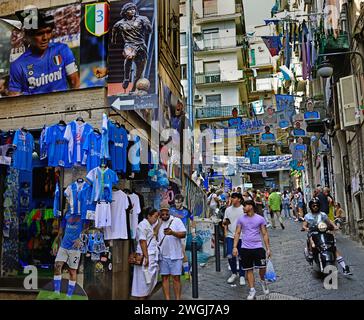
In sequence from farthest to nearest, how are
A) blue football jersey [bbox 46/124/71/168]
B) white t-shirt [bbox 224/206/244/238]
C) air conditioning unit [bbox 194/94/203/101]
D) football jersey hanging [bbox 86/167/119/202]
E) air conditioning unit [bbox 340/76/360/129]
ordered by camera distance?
1. air conditioning unit [bbox 194/94/203/101]
2. air conditioning unit [bbox 340/76/360/129]
3. white t-shirt [bbox 224/206/244/238]
4. blue football jersey [bbox 46/124/71/168]
5. football jersey hanging [bbox 86/167/119/202]

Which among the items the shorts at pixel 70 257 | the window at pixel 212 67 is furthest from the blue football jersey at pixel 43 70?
the window at pixel 212 67

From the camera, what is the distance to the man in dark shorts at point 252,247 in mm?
7148

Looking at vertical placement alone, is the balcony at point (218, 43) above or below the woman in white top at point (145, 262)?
above

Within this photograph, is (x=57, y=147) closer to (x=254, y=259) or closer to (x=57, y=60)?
(x=57, y=60)

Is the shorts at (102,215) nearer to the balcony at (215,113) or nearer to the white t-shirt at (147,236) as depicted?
the white t-shirt at (147,236)

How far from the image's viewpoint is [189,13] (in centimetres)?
1820

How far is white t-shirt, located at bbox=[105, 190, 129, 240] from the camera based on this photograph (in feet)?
24.1

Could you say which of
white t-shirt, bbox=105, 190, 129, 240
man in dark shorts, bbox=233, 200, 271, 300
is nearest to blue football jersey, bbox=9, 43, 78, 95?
white t-shirt, bbox=105, 190, 129, 240

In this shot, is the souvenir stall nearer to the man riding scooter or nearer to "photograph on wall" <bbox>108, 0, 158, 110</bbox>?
"photograph on wall" <bbox>108, 0, 158, 110</bbox>

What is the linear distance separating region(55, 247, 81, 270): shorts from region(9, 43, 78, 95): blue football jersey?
330 centimetres

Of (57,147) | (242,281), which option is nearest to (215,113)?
(242,281)

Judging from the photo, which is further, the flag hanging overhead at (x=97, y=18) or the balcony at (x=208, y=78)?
the balcony at (x=208, y=78)
